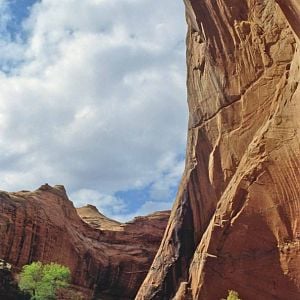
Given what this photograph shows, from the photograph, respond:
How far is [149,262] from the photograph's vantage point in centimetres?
6125

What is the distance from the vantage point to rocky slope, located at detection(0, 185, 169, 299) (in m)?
51.1

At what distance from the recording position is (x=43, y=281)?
44406 mm

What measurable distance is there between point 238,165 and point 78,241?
24.8 metres

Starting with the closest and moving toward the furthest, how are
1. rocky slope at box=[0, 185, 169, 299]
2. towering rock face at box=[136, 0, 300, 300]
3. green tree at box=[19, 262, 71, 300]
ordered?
towering rock face at box=[136, 0, 300, 300] < green tree at box=[19, 262, 71, 300] < rocky slope at box=[0, 185, 169, 299]

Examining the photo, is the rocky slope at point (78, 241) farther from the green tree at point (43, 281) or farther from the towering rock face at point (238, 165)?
the towering rock face at point (238, 165)

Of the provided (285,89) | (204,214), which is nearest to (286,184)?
(285,89)

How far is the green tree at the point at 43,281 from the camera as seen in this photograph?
44.1 metres

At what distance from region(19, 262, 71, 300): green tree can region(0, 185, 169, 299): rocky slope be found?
18.4ft

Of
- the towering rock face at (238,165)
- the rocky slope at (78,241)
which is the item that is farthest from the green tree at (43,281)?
the towering rock face at (238,165)

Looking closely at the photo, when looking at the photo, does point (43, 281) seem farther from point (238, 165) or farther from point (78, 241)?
point (238, 165)

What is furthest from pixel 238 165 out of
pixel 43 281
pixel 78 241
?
pixel 78 241

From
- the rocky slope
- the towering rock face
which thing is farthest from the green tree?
the towering rock face

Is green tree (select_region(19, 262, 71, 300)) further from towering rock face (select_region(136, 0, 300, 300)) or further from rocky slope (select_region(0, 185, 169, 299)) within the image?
towering rock face (select_region(136, 0, 300, 300))

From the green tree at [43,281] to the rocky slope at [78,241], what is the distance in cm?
561
